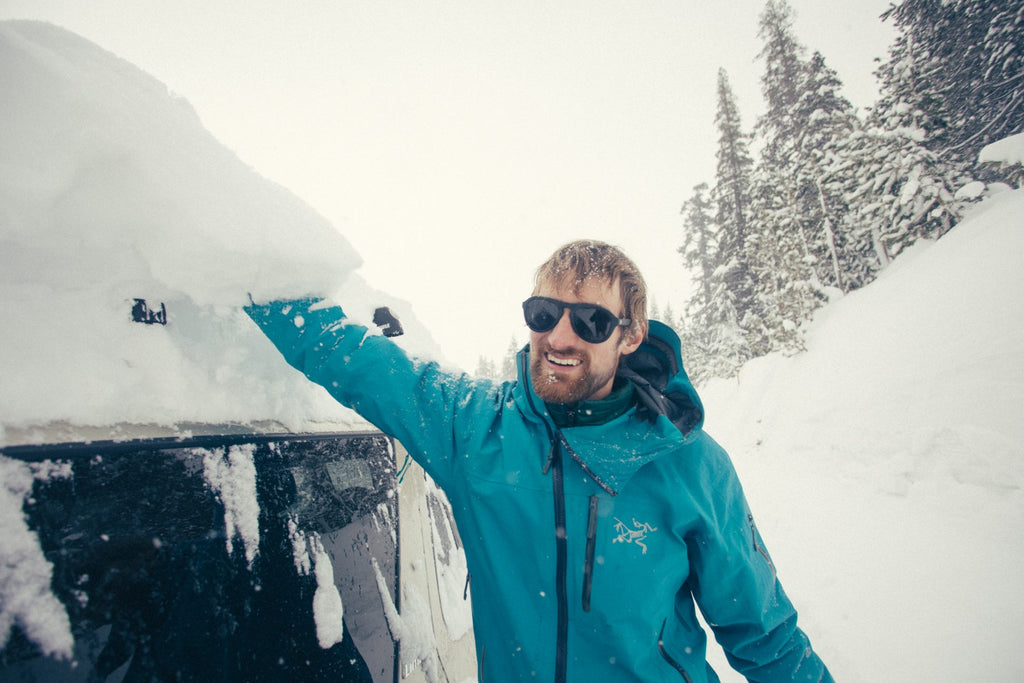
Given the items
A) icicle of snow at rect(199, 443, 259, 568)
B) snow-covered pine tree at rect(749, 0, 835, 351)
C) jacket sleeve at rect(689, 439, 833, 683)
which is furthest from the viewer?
snow-covered pine tree at rect(749, 0, 835, 351)

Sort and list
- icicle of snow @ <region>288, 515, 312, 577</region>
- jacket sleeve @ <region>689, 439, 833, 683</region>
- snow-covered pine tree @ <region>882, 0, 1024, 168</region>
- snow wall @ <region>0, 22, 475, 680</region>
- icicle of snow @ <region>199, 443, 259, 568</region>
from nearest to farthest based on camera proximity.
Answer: snow wall @ <region>0, 22, 475, 680</region> → icicle of snow @ <region>199, 443, 259, 568</region> → icicle of snow @ <region>288, 515, 312, 577</region> → jacket sleeve @ <region>689, 439, 833, 683</region> → snow-covered pine tree @ <region>882, 0, 1024, 168</region>

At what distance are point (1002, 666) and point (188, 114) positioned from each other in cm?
Answer: 612

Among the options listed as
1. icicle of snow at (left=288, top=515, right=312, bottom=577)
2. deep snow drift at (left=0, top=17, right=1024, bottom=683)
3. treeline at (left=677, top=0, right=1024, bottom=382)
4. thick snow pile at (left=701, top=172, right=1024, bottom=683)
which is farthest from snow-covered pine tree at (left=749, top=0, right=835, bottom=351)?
icicle of snow at (left=288, top=515, right=312, bottom=577)

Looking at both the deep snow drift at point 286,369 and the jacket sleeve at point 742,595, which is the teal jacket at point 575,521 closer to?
the jacket sleeve at point 742,595

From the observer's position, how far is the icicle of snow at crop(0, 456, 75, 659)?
0.68 metres

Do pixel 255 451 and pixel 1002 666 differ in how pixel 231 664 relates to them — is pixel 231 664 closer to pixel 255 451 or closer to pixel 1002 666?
pixel 255 451

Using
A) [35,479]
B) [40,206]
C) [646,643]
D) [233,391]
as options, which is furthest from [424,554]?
[40,206]

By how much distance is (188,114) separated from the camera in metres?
1.42

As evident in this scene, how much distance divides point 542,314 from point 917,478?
6.91 meters

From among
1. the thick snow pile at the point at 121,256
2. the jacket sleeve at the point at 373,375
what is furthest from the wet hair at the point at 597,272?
the thick snow pile at the point at 121,256

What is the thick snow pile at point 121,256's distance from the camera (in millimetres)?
921

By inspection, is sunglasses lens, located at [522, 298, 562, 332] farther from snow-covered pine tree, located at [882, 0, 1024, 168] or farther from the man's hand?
snow-covered pine tree, located at [882, 0, 1024, 168]

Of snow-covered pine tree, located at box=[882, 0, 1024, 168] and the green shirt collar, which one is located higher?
snow-covered pine tree, located at box=[882, 0, 1024, 168]

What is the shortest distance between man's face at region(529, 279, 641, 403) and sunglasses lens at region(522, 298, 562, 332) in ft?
0.09
